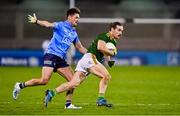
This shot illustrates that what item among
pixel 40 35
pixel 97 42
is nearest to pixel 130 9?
pixel 40 35

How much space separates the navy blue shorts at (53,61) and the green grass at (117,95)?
0.90 m

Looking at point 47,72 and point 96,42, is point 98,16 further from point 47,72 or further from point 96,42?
point 47,72

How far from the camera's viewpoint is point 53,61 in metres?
14.3

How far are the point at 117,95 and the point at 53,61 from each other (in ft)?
14.3

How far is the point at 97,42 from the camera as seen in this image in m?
14.5

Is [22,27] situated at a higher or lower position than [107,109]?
higher

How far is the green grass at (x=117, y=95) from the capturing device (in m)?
13.7

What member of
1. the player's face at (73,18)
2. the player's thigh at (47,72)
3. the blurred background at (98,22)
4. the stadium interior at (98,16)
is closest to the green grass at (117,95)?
the player's thigh at (47,72)

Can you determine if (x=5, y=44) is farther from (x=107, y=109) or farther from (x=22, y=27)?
(x=107, y=109)

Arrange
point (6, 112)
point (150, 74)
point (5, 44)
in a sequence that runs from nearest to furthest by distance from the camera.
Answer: point (6, 112) < point (150, 74) < point (5, 44)

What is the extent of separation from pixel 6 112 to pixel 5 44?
23841mm

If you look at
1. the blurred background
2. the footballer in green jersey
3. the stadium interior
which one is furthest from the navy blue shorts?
the stadium interior

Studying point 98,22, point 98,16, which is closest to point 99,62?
point 98,22

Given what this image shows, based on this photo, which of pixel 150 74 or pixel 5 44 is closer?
pixel 150 74
